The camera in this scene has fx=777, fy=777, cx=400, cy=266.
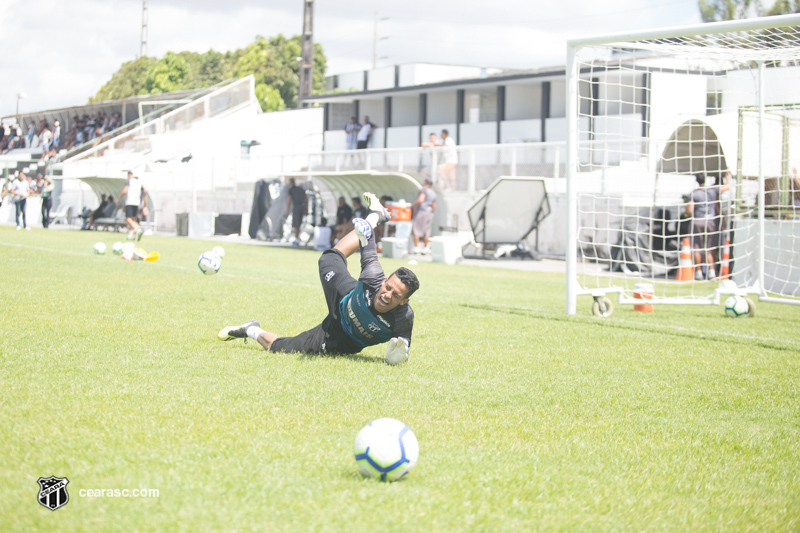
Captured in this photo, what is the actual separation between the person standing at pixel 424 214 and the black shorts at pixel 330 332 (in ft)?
50.7

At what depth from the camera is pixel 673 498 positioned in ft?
12.2

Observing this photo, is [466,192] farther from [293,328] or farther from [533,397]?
[533,397]

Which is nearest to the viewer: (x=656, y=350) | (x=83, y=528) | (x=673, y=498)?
(x=83, y=528)

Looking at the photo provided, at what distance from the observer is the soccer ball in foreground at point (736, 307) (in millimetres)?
11055

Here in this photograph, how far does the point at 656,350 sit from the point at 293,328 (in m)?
3.74

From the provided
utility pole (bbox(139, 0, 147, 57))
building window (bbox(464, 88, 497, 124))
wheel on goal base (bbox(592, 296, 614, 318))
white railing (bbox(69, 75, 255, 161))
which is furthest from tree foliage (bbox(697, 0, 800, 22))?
utility pole (bbox(139, 0, 147, 57))

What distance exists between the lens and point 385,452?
143 inches

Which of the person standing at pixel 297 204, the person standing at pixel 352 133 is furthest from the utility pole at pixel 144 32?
the person standing at pixel 297 204

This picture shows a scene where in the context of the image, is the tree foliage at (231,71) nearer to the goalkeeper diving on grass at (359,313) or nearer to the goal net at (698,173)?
the goal net at (698,173)

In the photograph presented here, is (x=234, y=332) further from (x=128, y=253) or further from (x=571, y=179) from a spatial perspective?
(x=128, y=253)

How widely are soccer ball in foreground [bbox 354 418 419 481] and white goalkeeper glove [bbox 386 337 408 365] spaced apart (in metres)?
2.44

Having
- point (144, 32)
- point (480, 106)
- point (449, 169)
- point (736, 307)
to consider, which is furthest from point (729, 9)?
point (144, 32)

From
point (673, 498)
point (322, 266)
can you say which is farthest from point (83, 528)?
point (322, 266)

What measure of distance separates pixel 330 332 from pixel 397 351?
714 millimetres
